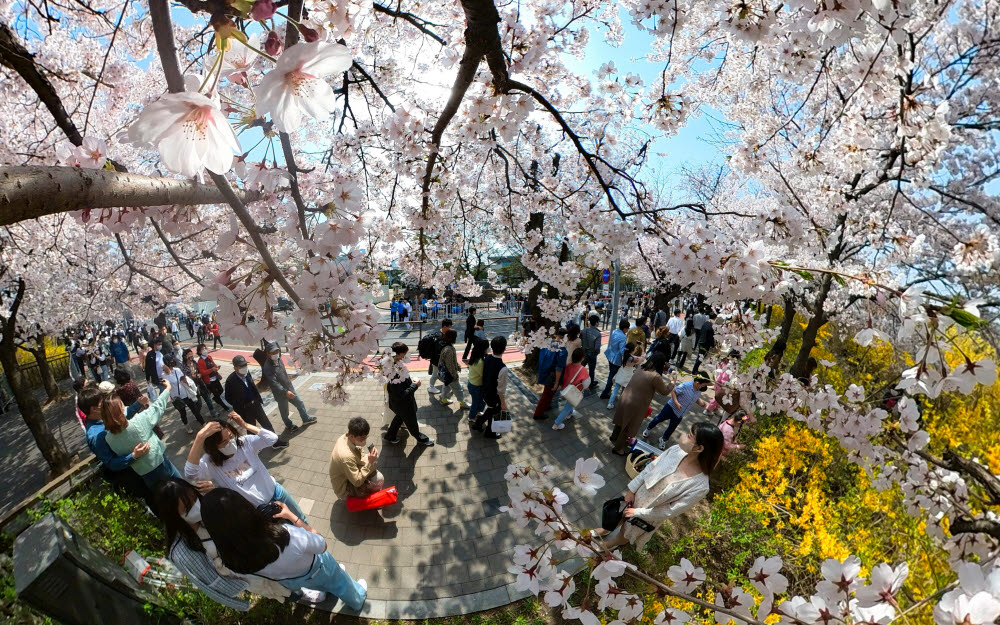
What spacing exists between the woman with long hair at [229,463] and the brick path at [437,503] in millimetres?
1147

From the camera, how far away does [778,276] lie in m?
1.84

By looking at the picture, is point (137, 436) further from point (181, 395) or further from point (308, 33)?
point (308, 33)

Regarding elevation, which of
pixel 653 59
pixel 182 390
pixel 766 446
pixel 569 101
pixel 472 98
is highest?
pixel 653 59

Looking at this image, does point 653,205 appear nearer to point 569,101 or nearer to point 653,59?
point 569,101

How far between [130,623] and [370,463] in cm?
205

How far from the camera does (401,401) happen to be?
5121 mm

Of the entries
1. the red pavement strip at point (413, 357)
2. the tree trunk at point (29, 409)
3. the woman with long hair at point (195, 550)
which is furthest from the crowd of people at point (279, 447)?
the red pavement strip at point (413, 357)

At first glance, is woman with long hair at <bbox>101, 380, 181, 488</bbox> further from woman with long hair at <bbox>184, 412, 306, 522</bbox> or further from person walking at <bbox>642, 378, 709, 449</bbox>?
person walking at <bbox>642, 378, 709, 449</bbox>

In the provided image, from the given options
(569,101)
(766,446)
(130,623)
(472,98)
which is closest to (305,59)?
(472,98)

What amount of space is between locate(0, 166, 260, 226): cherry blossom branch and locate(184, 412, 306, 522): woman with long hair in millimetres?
2476

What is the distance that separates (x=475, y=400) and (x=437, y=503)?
6.05 ft

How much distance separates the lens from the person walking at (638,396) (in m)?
5.02

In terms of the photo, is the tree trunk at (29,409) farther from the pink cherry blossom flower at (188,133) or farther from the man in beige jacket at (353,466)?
the pink cherry blossom flower at (188,133)

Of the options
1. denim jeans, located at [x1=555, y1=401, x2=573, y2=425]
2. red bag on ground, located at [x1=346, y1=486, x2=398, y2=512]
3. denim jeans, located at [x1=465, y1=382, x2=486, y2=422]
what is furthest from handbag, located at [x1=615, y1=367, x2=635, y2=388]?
red bag on ground, located at [x1=346, y1=486, x2=398, y2=512]
